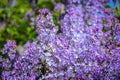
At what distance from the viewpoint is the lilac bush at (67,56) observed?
14.1 ft

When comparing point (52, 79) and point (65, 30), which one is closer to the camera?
point (52, 79)

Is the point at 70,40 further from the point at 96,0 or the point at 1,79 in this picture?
the point at 96,0

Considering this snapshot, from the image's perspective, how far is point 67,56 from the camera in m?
4.31

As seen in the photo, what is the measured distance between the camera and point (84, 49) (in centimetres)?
447

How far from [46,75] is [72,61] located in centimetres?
34

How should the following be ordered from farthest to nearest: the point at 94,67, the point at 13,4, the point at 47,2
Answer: the point at 13,4, the point at 47,2, the point at 94,67

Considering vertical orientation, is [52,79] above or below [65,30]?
below

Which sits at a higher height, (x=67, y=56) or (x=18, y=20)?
(x=67, y=56)

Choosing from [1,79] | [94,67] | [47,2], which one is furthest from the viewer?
[47,2]

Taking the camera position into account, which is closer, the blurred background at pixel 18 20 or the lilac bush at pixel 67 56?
the lilac bush at pixel 67 56

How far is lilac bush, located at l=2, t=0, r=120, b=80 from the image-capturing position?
14.1 ft

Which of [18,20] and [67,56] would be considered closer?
[67,56]

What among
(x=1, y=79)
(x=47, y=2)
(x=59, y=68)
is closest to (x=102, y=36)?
(x=59, y=68)

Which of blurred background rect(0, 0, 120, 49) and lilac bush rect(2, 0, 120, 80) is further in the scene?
blurred background rect(0, 0, 120, 49)
